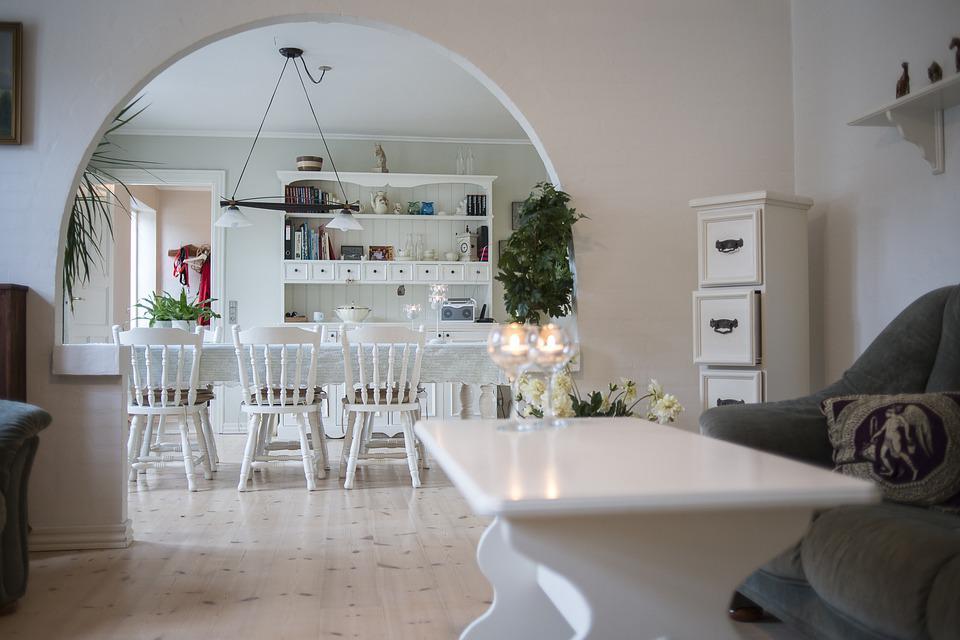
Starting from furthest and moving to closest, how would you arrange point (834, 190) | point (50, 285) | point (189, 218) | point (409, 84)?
point (189, 218)
point (409, 84)
point (834, 190)
point (50, 285)

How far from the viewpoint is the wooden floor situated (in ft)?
7.57

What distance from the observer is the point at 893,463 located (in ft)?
6.71

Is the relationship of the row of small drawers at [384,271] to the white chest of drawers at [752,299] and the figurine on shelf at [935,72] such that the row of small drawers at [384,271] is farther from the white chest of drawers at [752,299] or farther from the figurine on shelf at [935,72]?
the figurine on shelf at [935,72]

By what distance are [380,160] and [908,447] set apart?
559 centimetres

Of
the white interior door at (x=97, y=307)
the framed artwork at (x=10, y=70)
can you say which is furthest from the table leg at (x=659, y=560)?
the white interior door at (x=97, y=307)

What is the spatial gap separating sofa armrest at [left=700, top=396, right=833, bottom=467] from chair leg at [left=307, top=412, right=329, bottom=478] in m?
2.73

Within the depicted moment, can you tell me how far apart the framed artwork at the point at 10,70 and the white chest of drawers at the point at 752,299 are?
8.75 ft

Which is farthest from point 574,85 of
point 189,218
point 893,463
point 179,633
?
point 189,218

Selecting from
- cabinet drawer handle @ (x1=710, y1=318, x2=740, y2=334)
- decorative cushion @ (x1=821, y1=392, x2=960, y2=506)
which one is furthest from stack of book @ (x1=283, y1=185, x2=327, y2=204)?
decorative cushion @ (x1=821, y1=392, x2=960, y2=506)

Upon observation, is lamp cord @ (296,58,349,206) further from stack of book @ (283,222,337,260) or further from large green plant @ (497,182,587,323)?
large green plant @ (497,182,587,323)

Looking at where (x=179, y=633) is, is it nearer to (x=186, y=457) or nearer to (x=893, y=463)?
(x=893, y=463)

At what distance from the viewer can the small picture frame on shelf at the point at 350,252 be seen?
7.09 metres

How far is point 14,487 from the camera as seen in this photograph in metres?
2.43

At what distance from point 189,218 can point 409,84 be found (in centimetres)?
471
